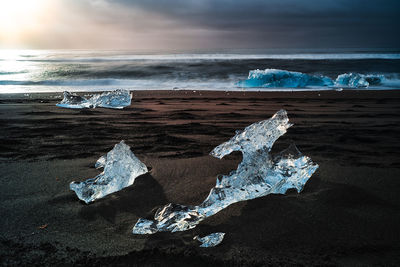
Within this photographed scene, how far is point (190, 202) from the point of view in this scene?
1754 millimetres

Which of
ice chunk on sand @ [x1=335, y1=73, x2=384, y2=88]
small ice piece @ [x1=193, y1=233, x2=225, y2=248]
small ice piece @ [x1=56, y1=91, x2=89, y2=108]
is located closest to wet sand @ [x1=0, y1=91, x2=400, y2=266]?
small ice piece @ [x1=193, y1=233, x2=225, y2=248]

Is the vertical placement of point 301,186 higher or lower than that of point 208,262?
higher

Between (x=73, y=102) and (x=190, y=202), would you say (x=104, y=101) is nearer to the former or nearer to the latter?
(x=73, y=102)

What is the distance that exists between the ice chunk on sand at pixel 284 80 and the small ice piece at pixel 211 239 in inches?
369

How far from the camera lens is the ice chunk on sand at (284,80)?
10.1 metres

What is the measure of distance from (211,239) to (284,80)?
957 centimetres

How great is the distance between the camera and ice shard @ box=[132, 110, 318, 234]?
58.7 inches

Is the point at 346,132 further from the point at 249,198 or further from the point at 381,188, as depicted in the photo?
the point at 249,198

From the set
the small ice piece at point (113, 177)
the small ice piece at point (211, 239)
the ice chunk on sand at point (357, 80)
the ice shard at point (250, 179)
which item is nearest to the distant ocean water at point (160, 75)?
the ice chunk on sand at point (357, 80)

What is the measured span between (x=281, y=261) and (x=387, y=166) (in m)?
1.61

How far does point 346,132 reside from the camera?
136 inches

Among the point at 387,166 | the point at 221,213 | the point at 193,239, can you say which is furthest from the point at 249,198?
the point at 387,166

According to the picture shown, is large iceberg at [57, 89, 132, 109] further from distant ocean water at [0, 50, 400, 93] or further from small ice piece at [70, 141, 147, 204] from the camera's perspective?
distant ocean water at [0, 50, 400, 93]

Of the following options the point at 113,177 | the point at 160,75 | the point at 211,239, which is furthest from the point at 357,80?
the point at 211,239
